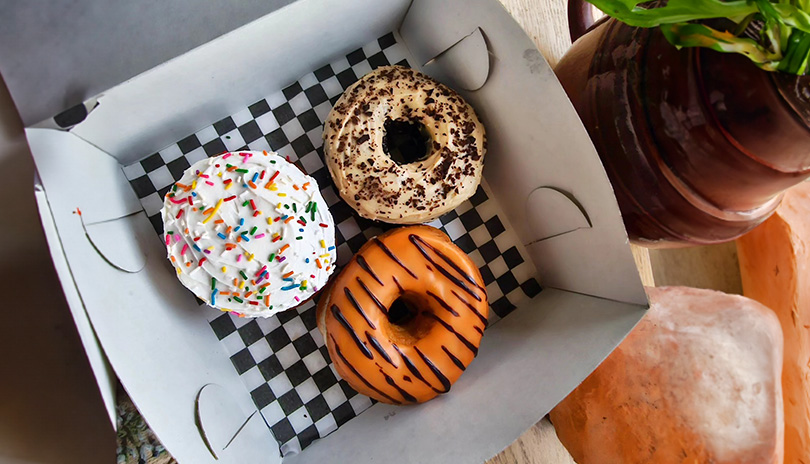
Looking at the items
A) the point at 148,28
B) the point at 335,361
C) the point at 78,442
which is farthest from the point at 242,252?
the point at 78,442

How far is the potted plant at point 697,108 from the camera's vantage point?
33.4 inches

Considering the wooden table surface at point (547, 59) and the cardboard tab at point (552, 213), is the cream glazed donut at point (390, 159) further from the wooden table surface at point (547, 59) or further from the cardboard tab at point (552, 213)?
the wooden table surface at point (547, 59)

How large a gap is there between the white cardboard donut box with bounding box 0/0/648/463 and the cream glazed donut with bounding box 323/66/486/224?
9 centimetres

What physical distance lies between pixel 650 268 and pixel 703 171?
1.88 feet

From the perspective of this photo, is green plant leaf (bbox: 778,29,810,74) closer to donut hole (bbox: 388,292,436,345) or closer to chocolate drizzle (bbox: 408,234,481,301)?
chocolate drizzle (bbox: 408,234,481,301)

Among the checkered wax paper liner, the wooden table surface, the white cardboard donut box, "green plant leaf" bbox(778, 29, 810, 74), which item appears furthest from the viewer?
the wooden table surface

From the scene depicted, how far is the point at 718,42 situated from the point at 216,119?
1100 mm

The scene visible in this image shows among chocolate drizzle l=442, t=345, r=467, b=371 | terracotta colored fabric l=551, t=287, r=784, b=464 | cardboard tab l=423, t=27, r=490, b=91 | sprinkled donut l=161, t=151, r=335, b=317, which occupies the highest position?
cardboard tab l=423, t=27, r=490, b=91

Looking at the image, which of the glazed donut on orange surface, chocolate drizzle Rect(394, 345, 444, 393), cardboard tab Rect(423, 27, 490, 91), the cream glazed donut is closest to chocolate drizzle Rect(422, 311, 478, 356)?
the glazed donut on orange surface

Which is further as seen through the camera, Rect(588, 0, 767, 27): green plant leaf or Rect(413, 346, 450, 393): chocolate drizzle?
Rect(413, 346, 450, 393): chocolate drizzle

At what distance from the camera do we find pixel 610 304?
120 centimetres

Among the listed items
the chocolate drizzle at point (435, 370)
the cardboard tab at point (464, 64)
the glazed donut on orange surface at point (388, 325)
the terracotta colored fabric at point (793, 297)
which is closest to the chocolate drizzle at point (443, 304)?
the glazed donut on orange surface at point (388, 325)

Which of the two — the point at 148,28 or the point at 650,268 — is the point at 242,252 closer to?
the point at 148,28

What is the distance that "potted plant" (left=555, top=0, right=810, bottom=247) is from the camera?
85 cm
